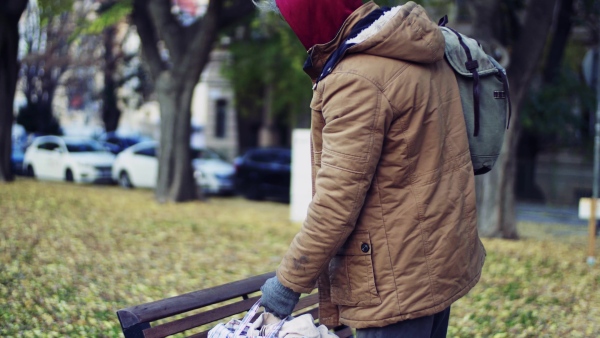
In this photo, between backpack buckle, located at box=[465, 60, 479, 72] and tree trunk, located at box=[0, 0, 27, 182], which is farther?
tree trunk, located at box=[0, 0, 27, 182]

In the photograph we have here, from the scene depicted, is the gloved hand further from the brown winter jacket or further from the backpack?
the backpack

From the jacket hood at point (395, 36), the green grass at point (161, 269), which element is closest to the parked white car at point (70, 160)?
the green grass at point (161, 269)

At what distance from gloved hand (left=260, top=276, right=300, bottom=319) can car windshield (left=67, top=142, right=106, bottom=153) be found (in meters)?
22.0

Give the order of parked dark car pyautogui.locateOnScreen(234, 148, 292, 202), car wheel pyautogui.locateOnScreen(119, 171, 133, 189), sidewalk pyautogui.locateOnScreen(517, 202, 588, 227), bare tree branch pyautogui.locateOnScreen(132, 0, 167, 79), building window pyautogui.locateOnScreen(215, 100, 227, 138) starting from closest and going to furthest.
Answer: bare tree branch pyautogui.locateOnScreen(132, 0, 167, 79) → sidewalk pyautogui.locateOnScreen(517, 202, 588, 227) → parked dark car pyautogui.locateOnScreen(234, 148, 292, 202) → car wheel pyautogui.locateOnScreen(119, 171, 133, 189) → building window pyautogui.locateOnScreen(215, 100, 227, 138)

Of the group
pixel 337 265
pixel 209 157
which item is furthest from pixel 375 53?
pixel 209 157

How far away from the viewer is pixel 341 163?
7.25ft

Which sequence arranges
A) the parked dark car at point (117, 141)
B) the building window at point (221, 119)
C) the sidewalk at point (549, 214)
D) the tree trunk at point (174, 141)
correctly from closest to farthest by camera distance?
the tree trunk at point (174, 141), the sidewalk at point (549, 214), the parked dark car at point (117, 141), the building window at point (221, 119)

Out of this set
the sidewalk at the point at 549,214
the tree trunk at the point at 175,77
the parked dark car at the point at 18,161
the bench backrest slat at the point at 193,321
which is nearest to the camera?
the bench backrest slat at the point at 193,321

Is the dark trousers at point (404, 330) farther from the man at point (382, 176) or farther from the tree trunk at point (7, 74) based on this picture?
the tree trunk at point (7, 74)

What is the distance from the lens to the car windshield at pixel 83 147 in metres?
23.2

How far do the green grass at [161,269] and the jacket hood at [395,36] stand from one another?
3.43 meters

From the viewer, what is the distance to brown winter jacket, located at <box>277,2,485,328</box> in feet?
7.27

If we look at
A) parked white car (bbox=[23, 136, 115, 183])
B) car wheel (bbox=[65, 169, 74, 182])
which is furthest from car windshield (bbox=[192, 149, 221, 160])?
car wheel (bbox=[65, 169, 74, 182])

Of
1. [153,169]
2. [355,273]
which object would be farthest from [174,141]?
[355,273]
